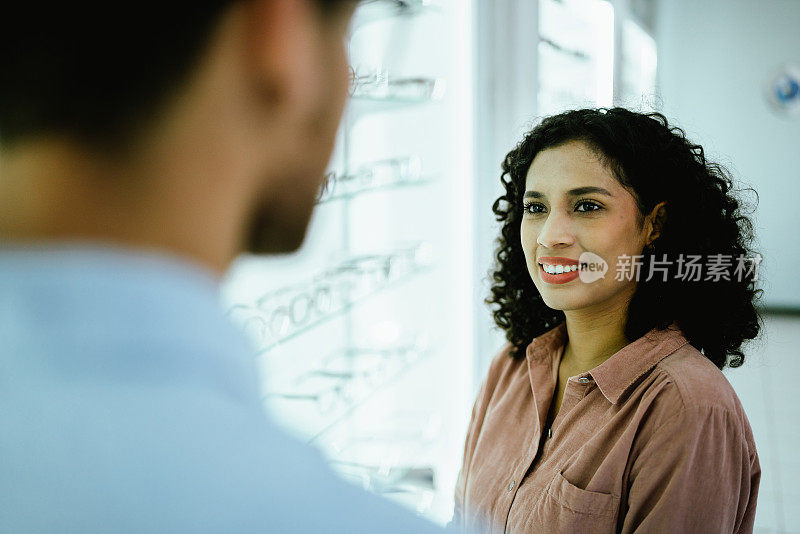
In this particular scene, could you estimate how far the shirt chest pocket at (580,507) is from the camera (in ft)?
3.99

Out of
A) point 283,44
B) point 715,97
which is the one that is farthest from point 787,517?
point 715,97

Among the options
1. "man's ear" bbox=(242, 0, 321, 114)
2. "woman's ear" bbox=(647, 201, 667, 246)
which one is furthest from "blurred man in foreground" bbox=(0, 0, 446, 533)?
"woman's ear" bbox=(647, 201, 667, 246)

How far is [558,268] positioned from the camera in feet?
4.80

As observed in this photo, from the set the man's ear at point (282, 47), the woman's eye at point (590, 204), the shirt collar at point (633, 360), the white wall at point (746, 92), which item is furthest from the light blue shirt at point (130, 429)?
the white wall at point (746, 92)

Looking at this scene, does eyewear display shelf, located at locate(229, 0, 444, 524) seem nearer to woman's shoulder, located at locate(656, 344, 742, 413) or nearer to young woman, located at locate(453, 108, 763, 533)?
young woman, located at locate(453, 108, 763, 533)

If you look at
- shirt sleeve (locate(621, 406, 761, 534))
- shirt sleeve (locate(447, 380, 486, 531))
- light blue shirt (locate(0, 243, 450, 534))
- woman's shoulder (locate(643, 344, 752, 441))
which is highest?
light blue shirt (locate(0, 243, 450, 534))

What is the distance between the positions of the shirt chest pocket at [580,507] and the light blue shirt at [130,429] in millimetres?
1021

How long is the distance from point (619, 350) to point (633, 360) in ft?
0.35

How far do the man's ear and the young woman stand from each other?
1.07m

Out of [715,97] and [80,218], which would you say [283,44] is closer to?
[80,218]

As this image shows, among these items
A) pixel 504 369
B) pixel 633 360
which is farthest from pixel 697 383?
pixel 504 369

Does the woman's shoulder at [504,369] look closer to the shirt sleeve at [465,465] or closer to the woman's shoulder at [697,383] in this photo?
the shirt sleeve at [465,465]

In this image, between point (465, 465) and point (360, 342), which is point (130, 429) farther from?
point (360, 342)

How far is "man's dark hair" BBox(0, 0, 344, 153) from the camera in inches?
13.8
